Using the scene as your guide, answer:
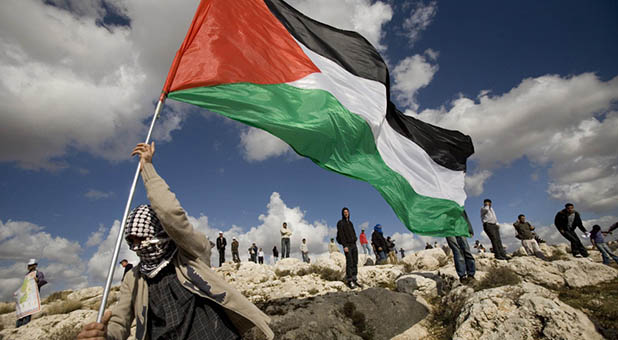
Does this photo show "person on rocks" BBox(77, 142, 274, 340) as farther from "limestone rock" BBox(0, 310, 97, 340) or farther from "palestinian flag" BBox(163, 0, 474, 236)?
"limestone rock" BBox(0, 310, 97, 340)

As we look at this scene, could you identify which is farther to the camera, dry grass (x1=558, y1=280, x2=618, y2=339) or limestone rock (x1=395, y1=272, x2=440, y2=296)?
limestone rock (x1=395, y1=272, x2=440, y2=296)

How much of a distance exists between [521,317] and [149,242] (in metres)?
5.28

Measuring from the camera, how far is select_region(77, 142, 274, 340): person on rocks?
7.20 ft

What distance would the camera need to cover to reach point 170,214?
2.02 meters

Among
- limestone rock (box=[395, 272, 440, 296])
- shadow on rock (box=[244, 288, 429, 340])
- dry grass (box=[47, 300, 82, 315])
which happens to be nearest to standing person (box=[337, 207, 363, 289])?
limestone rock (box=[395, 272, 440, 296])

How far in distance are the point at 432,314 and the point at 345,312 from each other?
6.65 feet

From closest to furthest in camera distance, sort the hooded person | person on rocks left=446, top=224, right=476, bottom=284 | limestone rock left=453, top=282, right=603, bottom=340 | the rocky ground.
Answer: limestone rock left=453, top=282, right=603, bottom=340, the rocky ground, person on rocks left=446, top=224, right=476, bottom=284, the hooded person

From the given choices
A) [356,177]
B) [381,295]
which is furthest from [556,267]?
[356,177]

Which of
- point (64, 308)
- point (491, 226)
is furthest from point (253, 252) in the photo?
point (491, 226)

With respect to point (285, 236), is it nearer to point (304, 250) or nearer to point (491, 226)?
point (304, 250)

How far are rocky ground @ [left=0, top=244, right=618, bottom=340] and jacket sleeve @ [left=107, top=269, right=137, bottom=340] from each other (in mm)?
3168

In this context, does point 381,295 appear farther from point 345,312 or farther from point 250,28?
point 250,28

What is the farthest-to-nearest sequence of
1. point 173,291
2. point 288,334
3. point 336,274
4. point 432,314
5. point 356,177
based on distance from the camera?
point 336,274
point 432,314
point 288,334
point 356,177
point 173,291

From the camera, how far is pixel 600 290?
6711mm
